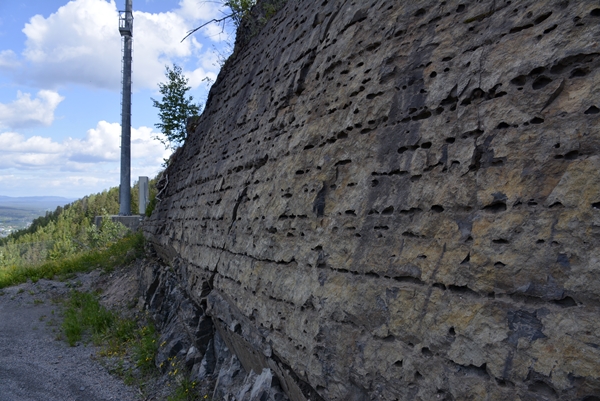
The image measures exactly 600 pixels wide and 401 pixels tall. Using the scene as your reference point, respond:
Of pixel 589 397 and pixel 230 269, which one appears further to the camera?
pixel 230 269

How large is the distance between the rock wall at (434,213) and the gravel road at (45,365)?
10.9ft

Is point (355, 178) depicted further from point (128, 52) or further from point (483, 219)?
point (128, 52)

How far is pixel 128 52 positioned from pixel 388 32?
20.6 meters

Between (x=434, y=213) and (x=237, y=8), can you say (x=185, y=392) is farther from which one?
(x=237, y=8)

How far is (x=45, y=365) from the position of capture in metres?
→ 8.13

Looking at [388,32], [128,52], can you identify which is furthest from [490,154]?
[128,52]

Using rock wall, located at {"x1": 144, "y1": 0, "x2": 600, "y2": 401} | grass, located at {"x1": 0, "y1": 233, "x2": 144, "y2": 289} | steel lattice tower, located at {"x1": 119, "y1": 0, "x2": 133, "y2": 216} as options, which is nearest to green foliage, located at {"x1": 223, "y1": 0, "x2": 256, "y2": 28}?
rock wall, located at {"x1": 144, "y1": 0, "x2": 600, "y2": 401}

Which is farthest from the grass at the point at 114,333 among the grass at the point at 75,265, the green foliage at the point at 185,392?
the grass at the point at 75,265

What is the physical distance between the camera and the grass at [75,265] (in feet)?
50.3

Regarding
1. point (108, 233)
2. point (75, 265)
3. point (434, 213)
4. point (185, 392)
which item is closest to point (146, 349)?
point (185, 392)

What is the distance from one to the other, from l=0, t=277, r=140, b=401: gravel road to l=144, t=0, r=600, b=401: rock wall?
331cm

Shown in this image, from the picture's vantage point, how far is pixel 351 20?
4574 millimetres

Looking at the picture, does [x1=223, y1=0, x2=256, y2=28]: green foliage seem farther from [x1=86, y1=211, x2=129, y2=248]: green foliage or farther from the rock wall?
[x1=86, y1=211, x2=129, y2=248]: green foliage

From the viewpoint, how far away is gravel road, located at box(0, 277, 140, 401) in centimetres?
688
